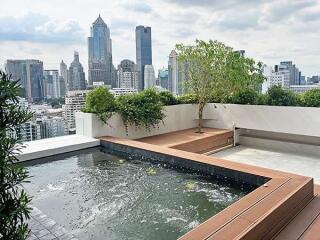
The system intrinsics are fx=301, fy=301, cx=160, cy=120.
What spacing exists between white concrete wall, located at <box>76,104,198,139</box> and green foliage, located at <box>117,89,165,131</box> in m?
0.21

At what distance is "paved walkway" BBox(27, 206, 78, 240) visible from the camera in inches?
128

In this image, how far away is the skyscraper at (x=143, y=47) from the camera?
38.6 feet

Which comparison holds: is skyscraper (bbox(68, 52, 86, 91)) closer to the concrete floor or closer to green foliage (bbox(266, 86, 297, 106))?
the concrete floor

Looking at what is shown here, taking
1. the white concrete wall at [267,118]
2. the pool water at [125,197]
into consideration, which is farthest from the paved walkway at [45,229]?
the white concrete wall at [267,118]

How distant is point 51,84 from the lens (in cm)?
810

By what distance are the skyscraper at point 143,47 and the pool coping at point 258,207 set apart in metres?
7.05

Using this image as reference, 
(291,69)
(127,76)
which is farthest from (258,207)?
(127,76)

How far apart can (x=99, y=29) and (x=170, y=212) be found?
330 inches

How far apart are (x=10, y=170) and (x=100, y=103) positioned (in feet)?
21.3

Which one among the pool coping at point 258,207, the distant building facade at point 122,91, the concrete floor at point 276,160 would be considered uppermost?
the distant building facade at point 122,91

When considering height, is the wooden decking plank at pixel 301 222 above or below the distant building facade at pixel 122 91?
below

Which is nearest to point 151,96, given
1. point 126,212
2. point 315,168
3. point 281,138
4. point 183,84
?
point 183,84

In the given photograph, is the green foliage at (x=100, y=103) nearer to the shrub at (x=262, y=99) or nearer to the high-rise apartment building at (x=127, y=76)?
the high-rise apartment building at (x=127, y=76)

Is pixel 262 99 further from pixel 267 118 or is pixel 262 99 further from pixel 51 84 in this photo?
pixel 51 84
